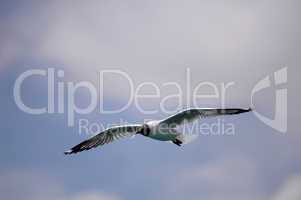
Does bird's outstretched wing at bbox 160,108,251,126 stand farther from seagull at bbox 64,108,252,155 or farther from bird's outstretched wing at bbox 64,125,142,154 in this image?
bird's outstretched wing at bbox 64,125,142,154

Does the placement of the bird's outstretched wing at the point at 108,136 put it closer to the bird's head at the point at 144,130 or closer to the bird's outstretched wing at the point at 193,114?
the bird's head at the point at 144,130

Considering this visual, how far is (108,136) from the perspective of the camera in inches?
254

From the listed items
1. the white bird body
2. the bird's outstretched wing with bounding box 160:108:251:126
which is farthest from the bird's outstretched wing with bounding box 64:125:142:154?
the bird's outstretched wing with bounding box 160:108:251:126

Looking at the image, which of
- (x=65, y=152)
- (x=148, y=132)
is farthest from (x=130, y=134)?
(x=65, y=152)

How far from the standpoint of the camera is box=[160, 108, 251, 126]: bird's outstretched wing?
20.3 ft

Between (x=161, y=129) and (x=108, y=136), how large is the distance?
47 centimetres

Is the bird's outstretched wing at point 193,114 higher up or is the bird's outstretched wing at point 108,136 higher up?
the bird's outstretched wing at point 193,114

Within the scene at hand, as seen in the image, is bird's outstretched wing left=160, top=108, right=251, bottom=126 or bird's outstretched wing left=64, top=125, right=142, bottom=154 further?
bird's outstretched wing left=64, top=125, right=142, bottom=154

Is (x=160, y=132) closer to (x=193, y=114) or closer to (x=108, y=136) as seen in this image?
(x=193, y=114)

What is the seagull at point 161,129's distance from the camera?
6.22 metres

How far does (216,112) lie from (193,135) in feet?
0.93

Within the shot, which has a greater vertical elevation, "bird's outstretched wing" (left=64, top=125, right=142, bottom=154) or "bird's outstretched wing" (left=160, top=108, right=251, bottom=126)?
"bird's outstretched wing" (left=160, top=108, right=251, bottom=126)

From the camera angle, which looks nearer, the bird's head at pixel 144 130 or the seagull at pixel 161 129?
the seagull at pixel 161 129

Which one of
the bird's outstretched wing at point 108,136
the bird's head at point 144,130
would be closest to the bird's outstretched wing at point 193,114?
the bird's head at point 144,130
